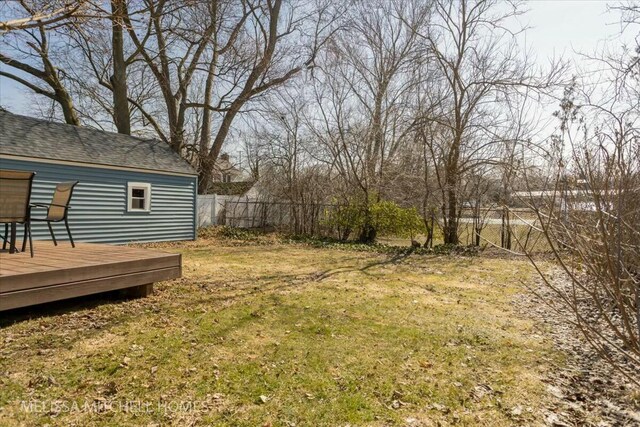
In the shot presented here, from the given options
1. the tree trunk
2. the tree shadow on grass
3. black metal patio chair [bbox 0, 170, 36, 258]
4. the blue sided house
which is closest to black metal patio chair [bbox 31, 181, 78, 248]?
black metal patio chair [bbox 0, 170, 36, 258]

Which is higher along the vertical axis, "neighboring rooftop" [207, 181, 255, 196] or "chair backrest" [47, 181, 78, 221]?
"neighboring rooftop" [207, 181, 255, 196]

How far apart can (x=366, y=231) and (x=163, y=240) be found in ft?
22.6

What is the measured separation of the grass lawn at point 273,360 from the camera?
2598 mm

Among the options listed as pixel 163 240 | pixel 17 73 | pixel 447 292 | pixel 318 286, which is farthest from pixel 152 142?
pixel 447 292

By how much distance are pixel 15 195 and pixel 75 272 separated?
1.29 metres

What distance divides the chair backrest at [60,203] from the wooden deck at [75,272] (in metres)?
0.50

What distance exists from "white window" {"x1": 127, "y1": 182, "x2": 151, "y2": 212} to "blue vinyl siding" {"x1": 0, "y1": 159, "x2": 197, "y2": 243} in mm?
118

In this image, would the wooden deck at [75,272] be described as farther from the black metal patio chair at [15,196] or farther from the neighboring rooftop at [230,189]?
the neighboring rooftop at [230,189]

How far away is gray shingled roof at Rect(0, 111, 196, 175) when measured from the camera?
943 centimetres

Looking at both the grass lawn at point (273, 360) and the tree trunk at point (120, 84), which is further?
the tree trunk at point (120, 84)

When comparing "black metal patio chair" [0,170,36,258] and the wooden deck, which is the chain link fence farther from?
"black metal patio chair" [0,170,36,258]

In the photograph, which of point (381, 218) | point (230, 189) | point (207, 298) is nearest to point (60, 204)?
point (207, 298)

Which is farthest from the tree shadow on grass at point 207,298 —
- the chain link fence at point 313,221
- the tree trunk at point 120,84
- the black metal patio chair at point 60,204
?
the tree trunk at point 120,84

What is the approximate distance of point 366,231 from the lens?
1412cm
